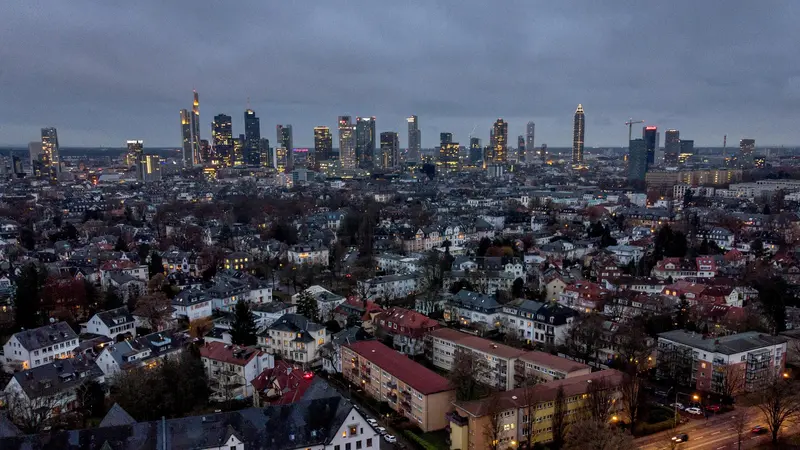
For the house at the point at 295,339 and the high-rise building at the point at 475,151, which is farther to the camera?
the high-rise building at the point at 475,151

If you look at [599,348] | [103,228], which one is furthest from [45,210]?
[599,348]

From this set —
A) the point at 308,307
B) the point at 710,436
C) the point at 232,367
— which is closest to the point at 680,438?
the point at 710,436

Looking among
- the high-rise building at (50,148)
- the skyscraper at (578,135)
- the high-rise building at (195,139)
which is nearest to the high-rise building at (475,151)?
the skyscraper at (578,135)

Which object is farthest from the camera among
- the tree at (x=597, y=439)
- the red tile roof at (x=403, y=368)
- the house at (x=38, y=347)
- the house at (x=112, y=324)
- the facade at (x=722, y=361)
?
the house at (x=112, y=324)

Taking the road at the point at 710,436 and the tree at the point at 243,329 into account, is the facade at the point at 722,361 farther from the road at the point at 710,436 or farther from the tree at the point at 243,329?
the tree at the point at 243,329

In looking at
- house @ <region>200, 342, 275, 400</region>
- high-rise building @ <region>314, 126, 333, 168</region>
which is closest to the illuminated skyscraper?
high-rise building @ <region>314, 126, 333, 168</region>

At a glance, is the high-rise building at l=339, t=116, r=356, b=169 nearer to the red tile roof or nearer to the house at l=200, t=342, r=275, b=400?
the house at l=200, t=342, r=275, b=400

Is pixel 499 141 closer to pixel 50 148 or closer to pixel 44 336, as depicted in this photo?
pixel 50 148

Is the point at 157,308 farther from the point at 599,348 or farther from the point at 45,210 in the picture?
the point at 45,210
